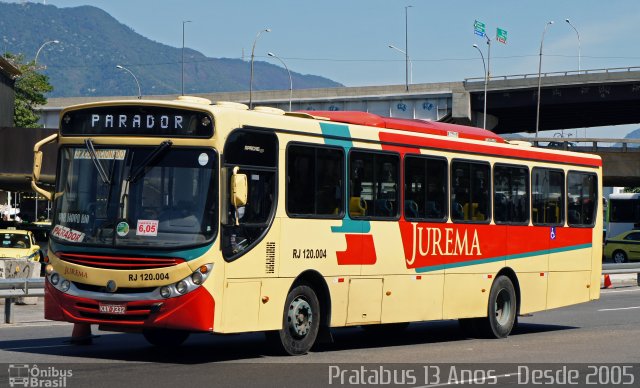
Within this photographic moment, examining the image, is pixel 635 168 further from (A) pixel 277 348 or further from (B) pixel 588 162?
(A) pixel 277 348

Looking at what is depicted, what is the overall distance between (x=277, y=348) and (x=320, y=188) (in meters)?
2.10

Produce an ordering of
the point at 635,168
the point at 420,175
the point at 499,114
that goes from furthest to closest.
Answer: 1. the point at 499,114
2. the point at 635,168
3. the point at 420,175

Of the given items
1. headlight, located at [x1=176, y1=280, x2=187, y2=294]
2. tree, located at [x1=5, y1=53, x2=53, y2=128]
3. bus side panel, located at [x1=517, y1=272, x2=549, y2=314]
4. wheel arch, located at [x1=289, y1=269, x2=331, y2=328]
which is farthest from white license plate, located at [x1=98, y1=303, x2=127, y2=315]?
tree, located at [x1=5, y1=53, x2=53, y2=128]

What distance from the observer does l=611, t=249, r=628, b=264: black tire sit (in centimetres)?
5475

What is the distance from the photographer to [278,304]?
14.4m

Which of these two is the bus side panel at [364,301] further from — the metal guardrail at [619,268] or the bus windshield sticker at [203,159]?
the metal guardrail at [619,268]

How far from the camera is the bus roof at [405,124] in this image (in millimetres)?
16672

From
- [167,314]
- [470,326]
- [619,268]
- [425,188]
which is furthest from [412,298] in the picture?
[619,268]

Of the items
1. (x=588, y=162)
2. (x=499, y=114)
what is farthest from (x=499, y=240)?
(x=499, y=114)

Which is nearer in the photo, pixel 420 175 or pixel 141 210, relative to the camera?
pixel 141 210

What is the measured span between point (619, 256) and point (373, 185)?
40961 millimetres

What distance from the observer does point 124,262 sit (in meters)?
13.5

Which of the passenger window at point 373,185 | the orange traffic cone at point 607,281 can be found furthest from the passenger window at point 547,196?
the orange traffic cone at point 607,281

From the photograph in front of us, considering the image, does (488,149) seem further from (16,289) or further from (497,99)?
(497,99)
